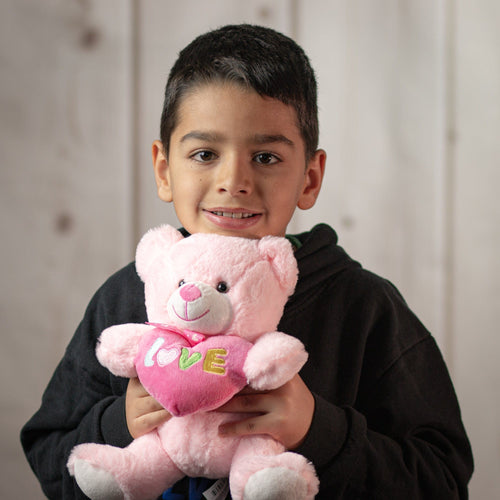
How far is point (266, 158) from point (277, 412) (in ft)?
0.96

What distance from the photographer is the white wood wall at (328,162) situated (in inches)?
50.6

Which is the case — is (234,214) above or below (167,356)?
above

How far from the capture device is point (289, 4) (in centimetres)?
132

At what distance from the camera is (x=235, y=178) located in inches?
26.4

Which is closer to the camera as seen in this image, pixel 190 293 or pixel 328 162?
pixel 190 293

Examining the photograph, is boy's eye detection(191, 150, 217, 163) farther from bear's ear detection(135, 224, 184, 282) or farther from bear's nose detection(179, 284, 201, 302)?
bear's nose detection(179, 284, 201, 302)

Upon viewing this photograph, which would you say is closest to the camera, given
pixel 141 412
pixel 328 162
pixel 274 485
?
pixel 274 485

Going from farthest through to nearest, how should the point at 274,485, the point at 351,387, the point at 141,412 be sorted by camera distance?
the point at 351,387 → the point at 141,412 → the point at 274,485

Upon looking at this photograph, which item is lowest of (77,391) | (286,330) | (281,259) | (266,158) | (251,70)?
(77,391)

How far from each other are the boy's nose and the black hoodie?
170 millimetres

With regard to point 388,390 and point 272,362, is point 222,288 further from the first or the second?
point 388,390

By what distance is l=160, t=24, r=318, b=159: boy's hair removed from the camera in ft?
2.33

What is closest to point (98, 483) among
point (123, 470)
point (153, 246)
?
point (123, 470)

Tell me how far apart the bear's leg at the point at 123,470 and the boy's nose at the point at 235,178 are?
0.28 m
